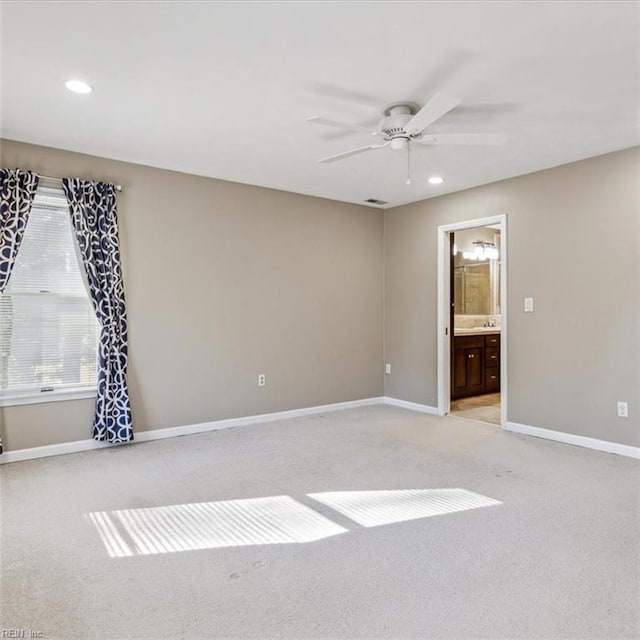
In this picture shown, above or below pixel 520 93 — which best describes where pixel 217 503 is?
below

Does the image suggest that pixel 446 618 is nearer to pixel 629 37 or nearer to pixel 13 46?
pixel 629 37

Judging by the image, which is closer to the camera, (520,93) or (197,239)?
(520,93)

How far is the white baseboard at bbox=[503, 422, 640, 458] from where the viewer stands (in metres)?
3.67

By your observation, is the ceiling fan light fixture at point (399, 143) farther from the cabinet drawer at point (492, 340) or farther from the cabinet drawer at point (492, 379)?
the cabinet drawer at point (492, 379)

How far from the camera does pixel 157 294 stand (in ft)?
13.7

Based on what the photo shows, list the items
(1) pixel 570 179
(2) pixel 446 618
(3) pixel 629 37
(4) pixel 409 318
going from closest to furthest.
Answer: (2) pixel 446 618, (3) pixel 629 37, (1) pixel 570 179, (4) pixel 409 318

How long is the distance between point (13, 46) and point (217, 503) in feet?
8.76

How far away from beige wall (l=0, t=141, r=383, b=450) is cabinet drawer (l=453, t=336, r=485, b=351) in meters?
0.94

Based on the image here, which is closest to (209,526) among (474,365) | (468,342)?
(468,342)

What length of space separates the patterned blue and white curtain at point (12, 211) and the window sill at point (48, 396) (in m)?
0.34

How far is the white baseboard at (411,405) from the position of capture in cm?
523

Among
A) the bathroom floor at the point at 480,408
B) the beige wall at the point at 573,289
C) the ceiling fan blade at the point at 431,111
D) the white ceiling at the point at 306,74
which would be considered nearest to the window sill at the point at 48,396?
the white ceiling at the point at 306,74

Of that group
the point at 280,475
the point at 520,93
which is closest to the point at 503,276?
the point at 520,93

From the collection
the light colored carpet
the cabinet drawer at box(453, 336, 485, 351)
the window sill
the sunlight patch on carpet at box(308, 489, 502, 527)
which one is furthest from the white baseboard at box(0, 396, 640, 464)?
the sunlight patch on carpet at box(308, 489, 502, 527)
